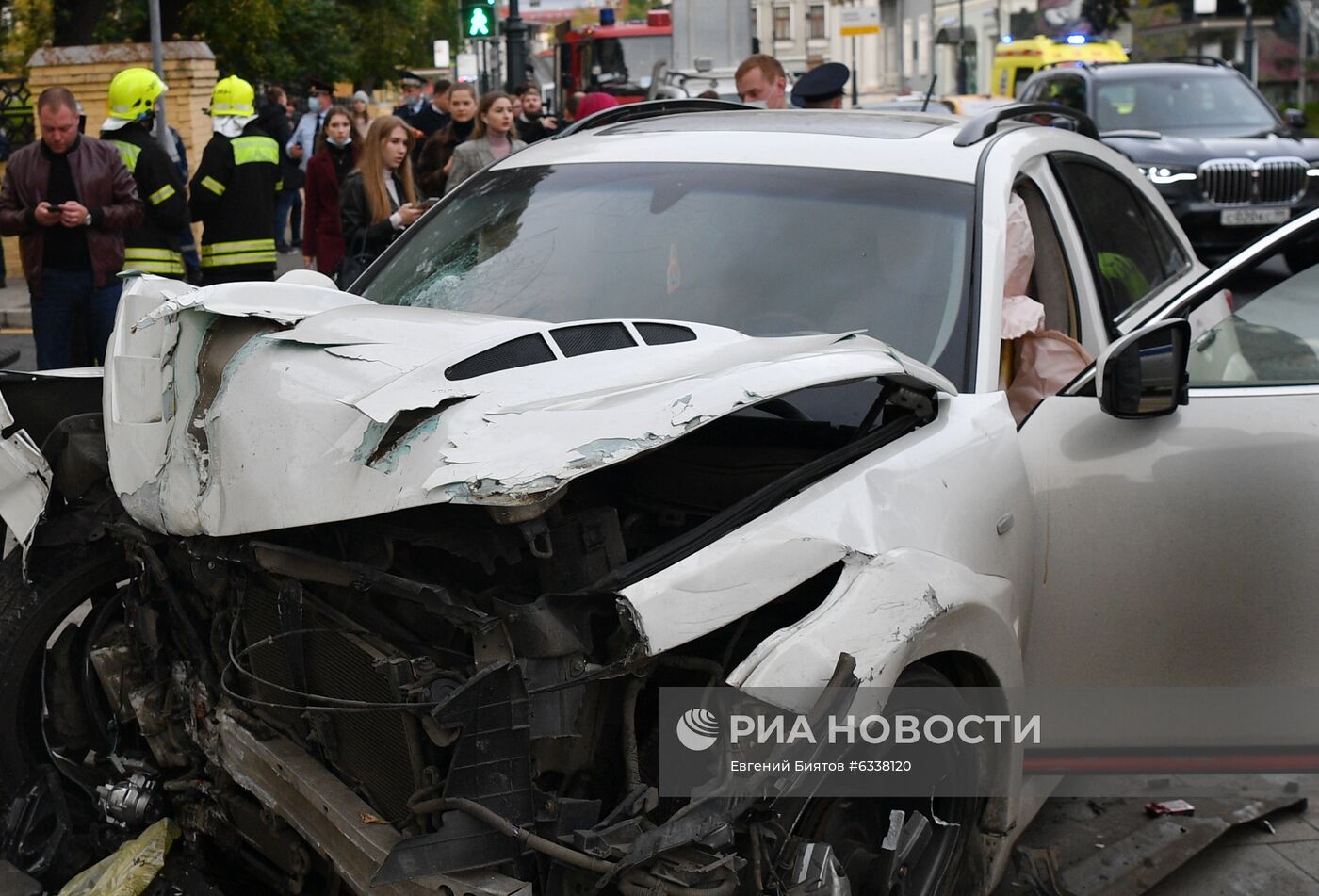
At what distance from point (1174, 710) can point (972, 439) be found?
35.1 inches

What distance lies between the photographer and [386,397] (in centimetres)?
271

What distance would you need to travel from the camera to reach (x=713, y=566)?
104 inches

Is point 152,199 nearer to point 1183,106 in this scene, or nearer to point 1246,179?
point 1246,179

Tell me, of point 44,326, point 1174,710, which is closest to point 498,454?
point 1174,710

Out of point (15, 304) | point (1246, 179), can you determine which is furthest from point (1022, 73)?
point (15, 304)

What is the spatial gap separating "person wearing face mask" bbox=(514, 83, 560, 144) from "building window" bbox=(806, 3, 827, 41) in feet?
250

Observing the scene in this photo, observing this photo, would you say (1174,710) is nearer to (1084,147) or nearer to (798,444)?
(798,444)

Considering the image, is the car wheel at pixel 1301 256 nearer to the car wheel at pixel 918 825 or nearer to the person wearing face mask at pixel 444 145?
the car wheel at pixel 918 825

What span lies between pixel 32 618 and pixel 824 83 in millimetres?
6073

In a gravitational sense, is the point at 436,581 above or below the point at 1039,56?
below

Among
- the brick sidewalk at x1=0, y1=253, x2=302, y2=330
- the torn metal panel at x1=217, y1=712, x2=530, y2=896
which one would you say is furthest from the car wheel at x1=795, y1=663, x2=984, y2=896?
the brick sidewalk at x1=0, y1=253, x2=302, y2=330

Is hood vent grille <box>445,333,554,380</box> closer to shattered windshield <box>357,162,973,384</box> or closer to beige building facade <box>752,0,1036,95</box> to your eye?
shattered windshield <box>357,162,973,384</box>

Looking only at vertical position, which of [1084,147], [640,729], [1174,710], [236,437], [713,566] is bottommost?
[1174,710]

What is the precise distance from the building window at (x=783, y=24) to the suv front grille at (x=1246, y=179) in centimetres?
7594
